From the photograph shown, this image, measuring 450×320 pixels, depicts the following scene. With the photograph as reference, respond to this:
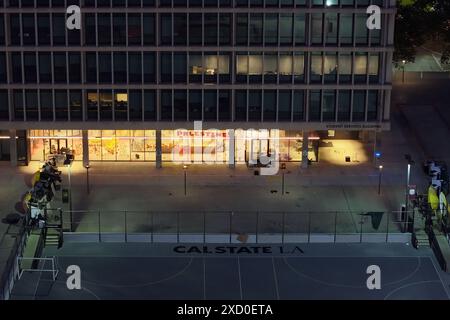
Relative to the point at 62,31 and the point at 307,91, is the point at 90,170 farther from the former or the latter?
the point at 307,91

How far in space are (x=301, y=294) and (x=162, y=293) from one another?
7.83 meters

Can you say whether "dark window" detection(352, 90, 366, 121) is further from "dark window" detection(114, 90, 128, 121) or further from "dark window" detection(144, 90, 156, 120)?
"dark window" detection(114, 90, 128, 121)

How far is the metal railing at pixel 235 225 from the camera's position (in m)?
56.2

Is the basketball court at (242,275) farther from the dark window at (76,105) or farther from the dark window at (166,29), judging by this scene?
the dark window at (166,29)

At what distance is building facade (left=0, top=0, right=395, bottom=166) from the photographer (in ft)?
228

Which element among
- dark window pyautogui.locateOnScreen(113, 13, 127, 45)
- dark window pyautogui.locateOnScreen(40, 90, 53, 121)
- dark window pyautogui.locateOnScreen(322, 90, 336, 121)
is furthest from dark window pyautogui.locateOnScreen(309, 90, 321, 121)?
dark window pyautogui.locateOnScreen(40, 90, 53, 121)

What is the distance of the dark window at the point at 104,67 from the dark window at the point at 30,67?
532 centimetres

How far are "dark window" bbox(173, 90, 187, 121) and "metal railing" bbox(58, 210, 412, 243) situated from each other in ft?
43.8

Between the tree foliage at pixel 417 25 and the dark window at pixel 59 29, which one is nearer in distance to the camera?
the dark window at pixel 59 29

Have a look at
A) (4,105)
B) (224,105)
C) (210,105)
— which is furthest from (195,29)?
(4,105)

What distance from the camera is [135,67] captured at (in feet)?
232

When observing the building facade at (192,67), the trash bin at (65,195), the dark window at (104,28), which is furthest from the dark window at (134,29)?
the trash bin at (65,195)

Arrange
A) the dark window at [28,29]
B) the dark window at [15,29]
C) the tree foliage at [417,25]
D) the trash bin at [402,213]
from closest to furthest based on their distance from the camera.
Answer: the trash bin at [402,213]
the dark window at [28,29]
the dark window at [15,29]
the tree foliage at [417,25]

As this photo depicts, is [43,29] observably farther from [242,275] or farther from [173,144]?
[242,275]
